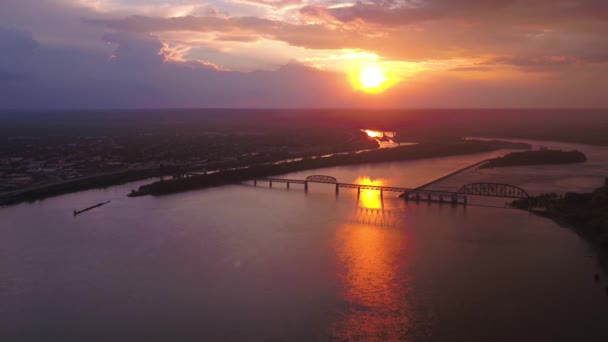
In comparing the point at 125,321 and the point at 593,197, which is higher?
the point at 593,197

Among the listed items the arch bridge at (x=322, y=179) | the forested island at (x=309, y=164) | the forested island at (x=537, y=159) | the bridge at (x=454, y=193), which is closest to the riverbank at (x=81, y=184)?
the forested island at (x=309, y=164)

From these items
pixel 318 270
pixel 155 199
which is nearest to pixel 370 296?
pixel 318 270

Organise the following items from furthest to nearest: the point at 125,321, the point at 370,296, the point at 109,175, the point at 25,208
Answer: the point at 109,175
the point at 25,208
the point at 370,296
the point at 125,321

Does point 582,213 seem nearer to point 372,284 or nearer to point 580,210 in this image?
point 580,210

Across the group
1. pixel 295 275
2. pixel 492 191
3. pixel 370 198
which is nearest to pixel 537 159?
pixel 492 191

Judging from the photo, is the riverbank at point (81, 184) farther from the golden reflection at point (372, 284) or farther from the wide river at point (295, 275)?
the golden reflection at point (372, 284)

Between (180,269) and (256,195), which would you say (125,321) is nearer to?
(180,269)
